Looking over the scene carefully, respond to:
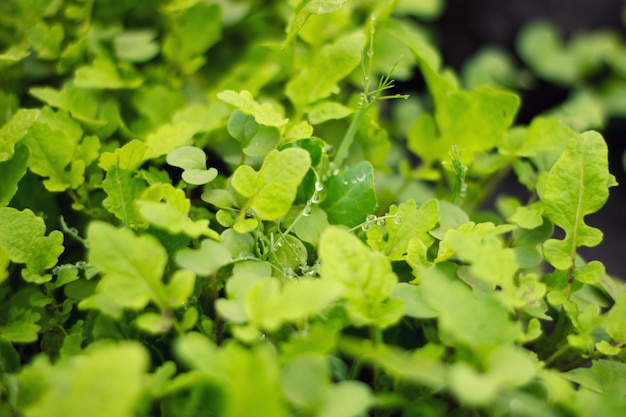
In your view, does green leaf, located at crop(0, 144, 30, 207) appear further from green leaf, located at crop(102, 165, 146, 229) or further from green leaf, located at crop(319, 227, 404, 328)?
green leaf, located at crop(319, 227, 404, 328)

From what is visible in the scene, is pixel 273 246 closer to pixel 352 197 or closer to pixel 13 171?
pixel 352 197

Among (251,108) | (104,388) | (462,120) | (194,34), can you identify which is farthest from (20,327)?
(462,120)

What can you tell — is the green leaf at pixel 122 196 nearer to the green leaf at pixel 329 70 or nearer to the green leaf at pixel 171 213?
the green leaf at pixel 171 213

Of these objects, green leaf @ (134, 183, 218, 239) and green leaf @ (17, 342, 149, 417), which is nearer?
green leaf @ (17, 342, 149, 417)

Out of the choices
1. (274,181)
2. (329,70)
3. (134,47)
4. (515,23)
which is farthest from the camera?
(515,23)

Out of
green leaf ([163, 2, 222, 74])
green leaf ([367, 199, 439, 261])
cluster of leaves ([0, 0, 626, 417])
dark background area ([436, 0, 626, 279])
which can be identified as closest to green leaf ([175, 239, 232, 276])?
cluster of leaves ([0, 0, 626, 417])

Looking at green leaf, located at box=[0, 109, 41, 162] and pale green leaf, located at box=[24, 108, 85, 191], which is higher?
green leaf, located at box=[0, 109, 41, 162]

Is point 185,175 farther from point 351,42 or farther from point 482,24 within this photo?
point 482,24
